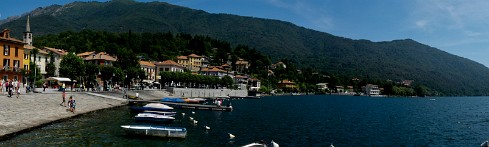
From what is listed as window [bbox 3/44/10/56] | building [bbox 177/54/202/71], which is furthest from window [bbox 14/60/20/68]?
building [bbox 177/54/202/71]

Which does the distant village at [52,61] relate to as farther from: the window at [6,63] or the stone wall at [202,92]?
the stone wall at [202,92]

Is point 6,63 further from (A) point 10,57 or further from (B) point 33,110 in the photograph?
(B) point 33,110

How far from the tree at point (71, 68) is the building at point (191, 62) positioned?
102m

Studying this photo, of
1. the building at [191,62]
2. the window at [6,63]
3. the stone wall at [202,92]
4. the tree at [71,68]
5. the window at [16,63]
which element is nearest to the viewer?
the window at [6,63]

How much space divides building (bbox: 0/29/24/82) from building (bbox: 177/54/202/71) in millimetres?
116199

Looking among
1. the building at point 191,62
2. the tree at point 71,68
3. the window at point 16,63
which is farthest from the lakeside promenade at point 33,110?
the building at point 191,62

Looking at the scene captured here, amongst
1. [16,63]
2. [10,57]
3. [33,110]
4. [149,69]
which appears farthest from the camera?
[149,69]

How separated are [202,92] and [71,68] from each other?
4858 centimetres

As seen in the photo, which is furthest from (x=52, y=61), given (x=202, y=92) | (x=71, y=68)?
(x=202, y=92)

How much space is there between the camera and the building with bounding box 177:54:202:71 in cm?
17800

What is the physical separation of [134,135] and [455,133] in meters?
35.4

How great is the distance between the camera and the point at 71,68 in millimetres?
71812

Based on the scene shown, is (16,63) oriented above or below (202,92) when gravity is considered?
above

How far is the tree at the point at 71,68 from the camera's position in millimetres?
71625
